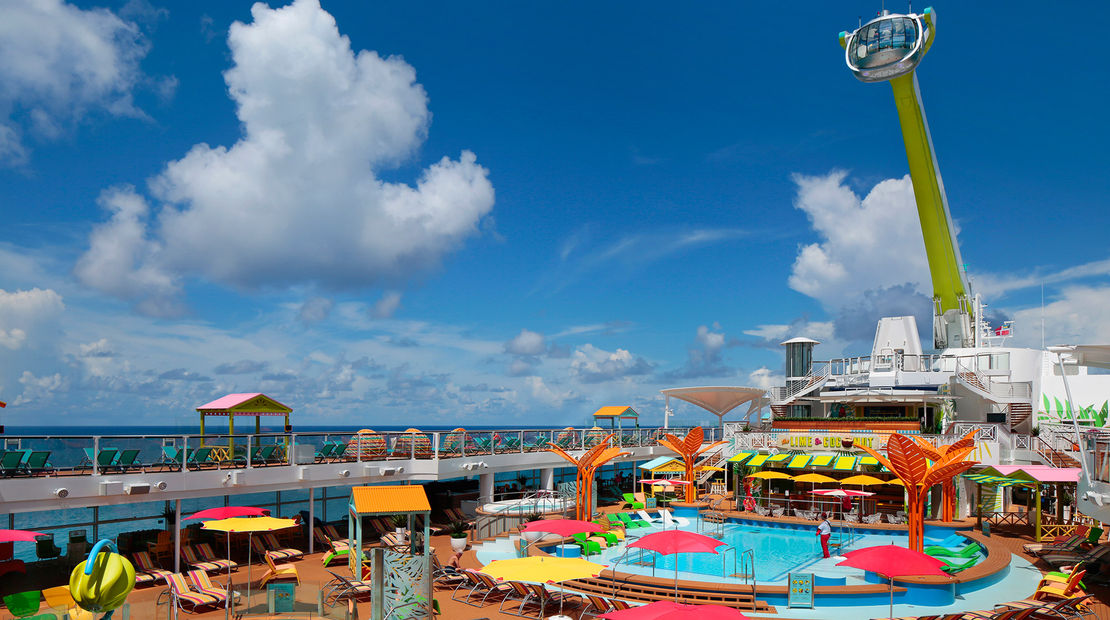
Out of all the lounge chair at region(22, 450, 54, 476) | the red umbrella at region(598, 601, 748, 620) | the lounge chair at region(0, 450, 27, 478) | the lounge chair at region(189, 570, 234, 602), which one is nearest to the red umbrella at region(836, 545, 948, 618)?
the red umbrella at region(598, 601, 748, 620)

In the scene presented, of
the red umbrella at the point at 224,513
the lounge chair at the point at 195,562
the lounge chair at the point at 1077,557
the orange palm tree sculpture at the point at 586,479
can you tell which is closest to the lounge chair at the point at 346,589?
the red umbrella at the point at 224,513

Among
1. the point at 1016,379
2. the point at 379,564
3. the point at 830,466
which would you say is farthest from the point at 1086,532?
the point at 379,564

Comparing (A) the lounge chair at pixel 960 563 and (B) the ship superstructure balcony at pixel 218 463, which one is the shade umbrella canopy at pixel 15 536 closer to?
(B) the ship superstructure balcony at pixel 218 463

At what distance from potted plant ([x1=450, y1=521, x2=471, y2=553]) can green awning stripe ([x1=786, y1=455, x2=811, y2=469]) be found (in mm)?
12418

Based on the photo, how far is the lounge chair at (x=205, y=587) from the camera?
15.9 metres

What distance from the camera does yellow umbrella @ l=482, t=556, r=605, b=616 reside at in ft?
43.6

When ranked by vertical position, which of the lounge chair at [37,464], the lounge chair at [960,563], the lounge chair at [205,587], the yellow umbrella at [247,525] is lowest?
the lounge chair at [960,563]

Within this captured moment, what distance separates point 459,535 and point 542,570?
32.9 ft

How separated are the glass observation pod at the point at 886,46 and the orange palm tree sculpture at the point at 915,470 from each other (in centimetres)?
1750

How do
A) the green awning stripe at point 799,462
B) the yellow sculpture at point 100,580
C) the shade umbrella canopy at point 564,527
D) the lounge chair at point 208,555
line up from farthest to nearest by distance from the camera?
the green awning stripe at point 799,462
the lounge chair at point 208,555
the shade umbrella canopy at point 564,527
the yellow sculpture at point 100,580

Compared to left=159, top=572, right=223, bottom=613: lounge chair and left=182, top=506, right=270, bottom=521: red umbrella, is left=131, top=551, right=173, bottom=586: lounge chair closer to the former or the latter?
left=182, top=506, right=270, bottom=521: red umbrella

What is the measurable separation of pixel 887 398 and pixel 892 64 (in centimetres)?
1425

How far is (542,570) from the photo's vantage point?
13.6 meters

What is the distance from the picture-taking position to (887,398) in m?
33.6
